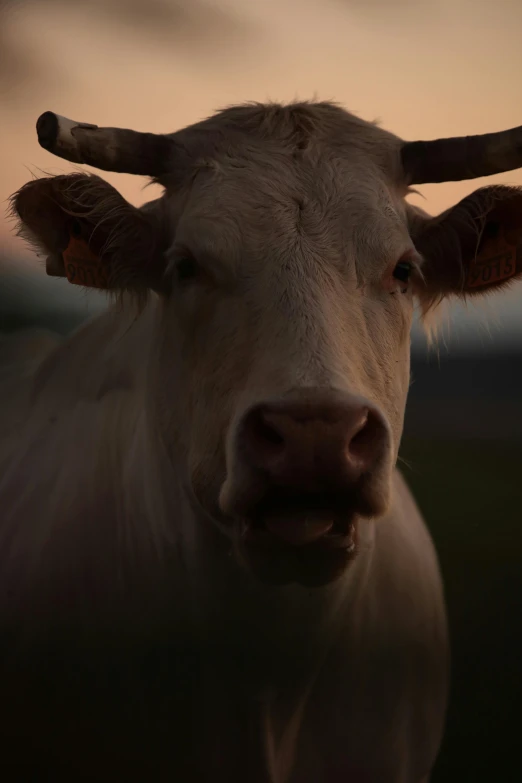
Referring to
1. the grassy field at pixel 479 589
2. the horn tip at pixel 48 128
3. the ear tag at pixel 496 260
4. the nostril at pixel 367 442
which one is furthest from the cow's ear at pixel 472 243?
the horn tip at pixel 48 128

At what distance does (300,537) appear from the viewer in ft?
4.74

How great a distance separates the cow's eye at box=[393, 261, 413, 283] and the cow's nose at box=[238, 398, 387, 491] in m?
0.61

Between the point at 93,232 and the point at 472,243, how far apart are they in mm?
1133

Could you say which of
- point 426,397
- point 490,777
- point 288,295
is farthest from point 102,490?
point 426,397

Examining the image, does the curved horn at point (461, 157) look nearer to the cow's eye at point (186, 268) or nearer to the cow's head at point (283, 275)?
the cow's head at point (283, 275)

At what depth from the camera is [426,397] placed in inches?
220

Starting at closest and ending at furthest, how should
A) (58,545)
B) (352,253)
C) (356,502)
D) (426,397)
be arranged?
(356,502)
(352,253)
(58,545)
(426,397)

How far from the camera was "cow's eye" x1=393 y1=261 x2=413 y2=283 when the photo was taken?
1.85 meters

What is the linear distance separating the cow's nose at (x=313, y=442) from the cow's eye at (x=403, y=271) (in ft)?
2.00

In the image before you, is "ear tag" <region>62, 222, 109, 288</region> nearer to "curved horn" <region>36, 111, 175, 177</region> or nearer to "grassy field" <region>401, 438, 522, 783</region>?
"curved horn" <region>36, 111, 175, 177</region>

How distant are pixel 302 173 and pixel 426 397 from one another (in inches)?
159

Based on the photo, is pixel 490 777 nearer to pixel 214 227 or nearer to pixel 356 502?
pixel 356 502

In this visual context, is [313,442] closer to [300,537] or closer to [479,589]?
[300,537]

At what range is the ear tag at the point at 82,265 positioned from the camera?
2037mm
